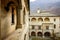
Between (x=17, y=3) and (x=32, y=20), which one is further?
(x=32, y=20)

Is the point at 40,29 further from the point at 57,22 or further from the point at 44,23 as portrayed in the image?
the point at 57,22

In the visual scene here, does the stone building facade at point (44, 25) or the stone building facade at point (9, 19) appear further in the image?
the stone building facade at point (44, 25)

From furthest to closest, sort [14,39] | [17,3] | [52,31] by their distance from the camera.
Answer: [52,31], [17,3], [14,39]

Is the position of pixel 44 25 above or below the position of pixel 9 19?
below

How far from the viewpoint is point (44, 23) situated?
129ft

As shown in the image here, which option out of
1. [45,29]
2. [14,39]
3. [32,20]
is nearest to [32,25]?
[32,20]

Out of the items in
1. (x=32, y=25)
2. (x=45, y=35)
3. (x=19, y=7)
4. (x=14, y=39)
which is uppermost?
(x=19, y=7)

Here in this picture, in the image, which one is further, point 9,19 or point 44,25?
point 44,25

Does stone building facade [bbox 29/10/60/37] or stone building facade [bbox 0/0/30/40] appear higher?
stone building facade [bbox 0/0/30/40]

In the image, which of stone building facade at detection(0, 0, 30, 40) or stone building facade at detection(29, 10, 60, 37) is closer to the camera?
stone building facade at detection(0, 0, 30, 40)

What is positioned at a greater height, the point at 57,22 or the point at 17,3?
the point at 17,3

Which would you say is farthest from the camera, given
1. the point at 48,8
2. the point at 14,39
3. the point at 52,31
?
the point at 48,8

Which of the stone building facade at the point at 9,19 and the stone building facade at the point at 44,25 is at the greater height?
the stone building facade at the point at 9,19

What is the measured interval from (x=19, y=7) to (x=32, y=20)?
29.5 meters
